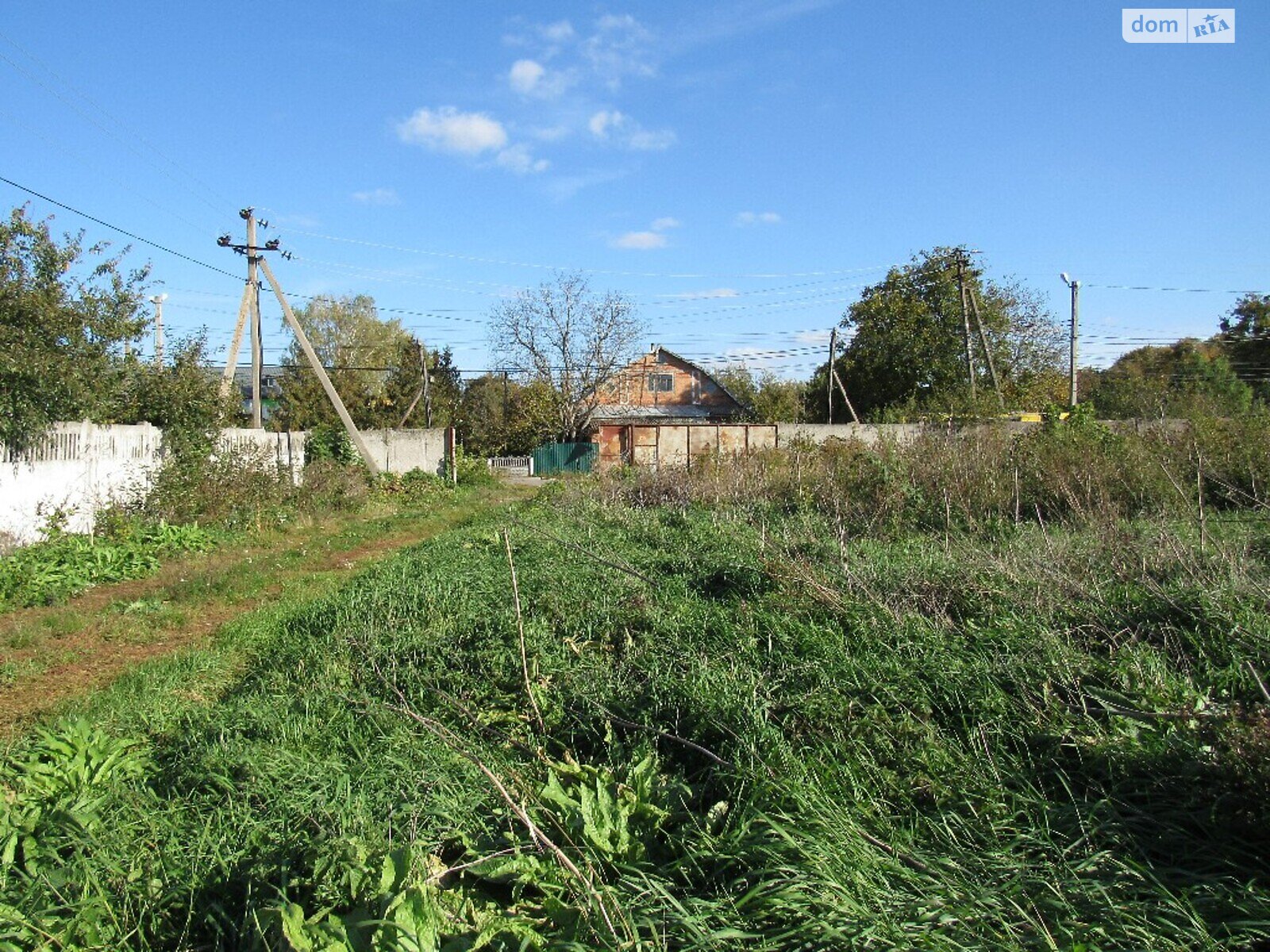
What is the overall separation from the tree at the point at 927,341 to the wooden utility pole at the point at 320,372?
698 inches

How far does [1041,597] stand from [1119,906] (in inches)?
107

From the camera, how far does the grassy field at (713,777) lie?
2285 mm

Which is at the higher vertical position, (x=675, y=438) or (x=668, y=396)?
(x=668, y=396)

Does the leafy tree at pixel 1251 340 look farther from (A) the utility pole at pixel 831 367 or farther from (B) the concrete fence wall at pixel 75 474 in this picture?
(B) the concrete fence wall at pixel 75 474

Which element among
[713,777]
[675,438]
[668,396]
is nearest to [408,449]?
[675,438]

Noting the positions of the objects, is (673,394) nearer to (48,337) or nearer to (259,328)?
(259,328)

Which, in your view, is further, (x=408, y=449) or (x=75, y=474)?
(x=408, y=449)

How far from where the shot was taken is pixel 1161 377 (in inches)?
1449

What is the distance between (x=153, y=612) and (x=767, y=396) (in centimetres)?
3806

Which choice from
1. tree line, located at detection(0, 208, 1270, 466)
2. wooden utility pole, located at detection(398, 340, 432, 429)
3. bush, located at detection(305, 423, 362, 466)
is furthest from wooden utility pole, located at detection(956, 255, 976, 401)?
wooden utility pole, located at detection(398, 340, 432, 429)

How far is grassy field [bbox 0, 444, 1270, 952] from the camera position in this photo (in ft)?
7.50

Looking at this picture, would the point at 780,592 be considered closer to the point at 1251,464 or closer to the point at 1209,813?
the point at 1209,813

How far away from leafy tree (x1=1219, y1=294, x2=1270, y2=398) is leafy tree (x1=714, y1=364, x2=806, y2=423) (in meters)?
19.8

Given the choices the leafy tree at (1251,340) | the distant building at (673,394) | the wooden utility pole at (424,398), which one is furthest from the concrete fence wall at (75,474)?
the leafy tree at (1251,340)
